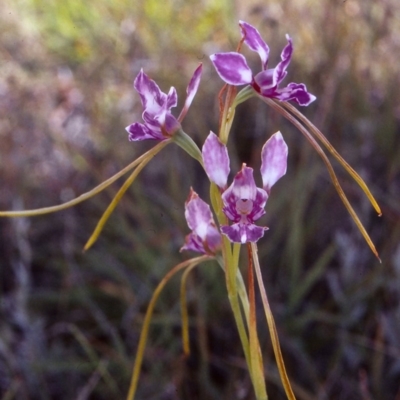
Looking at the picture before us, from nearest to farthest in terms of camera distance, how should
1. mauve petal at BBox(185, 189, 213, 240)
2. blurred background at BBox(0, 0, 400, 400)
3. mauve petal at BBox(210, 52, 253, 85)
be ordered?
1. mauve petal at BBox(210, 52, 253, 85)
2. mauve petal at BBox(185, 189, 213, 240)
3. blurred background at BBox(0, 0, 400, 400)

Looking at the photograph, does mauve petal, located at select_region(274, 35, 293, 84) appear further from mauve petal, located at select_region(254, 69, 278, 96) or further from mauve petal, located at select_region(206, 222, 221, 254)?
mauve petal, located at select_region(206, 222, 221, 254)

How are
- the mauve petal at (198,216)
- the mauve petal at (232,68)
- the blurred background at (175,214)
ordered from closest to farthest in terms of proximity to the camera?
the mauve petal at (232,68) < the mauve petal at (198,216) < the blurred background at (175,214)

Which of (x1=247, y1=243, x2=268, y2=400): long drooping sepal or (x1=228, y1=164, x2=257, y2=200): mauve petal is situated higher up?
(x1=228, y1=164, x2=257, y2=200): mauve petal

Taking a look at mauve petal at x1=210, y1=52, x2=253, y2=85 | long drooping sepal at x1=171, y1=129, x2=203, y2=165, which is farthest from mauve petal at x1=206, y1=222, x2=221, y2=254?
mauve petal at x1=210, y1=52, x2=253, y2=85

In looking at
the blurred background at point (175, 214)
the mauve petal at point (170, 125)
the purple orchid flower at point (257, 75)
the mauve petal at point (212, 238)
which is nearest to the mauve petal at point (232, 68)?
the purple orchid flower at point (257, 75)

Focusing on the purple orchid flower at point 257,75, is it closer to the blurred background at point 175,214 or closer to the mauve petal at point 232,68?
the mauve petal at point 232,68

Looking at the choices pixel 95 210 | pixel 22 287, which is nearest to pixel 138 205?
pixel 95 210
